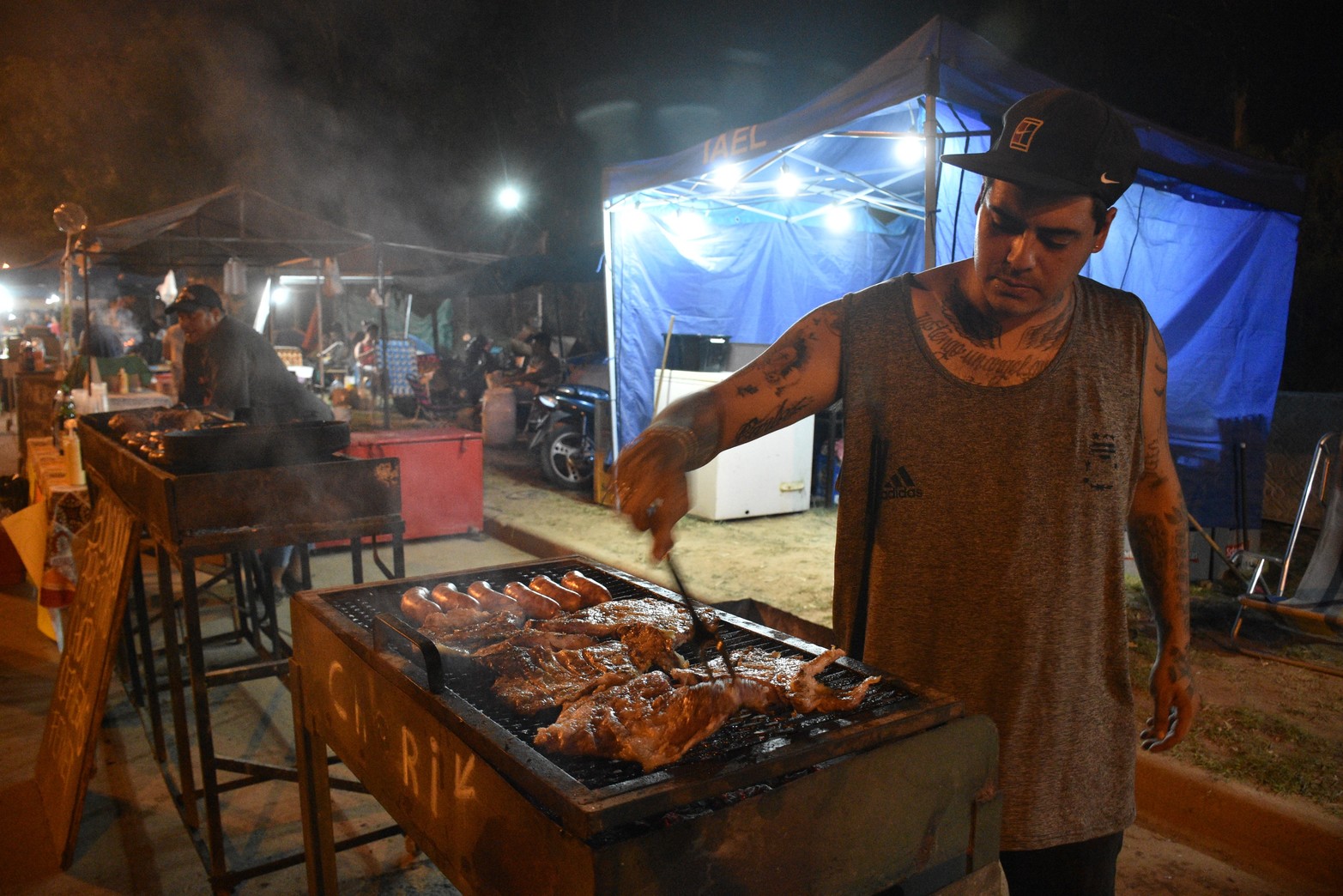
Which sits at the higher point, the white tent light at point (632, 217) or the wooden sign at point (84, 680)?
the white tent light at point (632, 217)

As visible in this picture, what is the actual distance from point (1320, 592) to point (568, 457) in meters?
7.83

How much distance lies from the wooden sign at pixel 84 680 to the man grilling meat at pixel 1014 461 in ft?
9.13

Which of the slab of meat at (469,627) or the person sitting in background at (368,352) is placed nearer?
the slab of meat at (469,627)

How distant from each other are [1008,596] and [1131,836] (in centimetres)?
266

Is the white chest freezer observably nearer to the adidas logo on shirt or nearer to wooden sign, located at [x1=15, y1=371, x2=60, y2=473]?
the adidas logo on shirt

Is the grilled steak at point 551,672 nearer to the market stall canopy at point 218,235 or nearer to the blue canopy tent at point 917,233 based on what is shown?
the blue canopy tent at point 917,233

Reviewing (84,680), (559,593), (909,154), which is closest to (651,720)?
(559,593)

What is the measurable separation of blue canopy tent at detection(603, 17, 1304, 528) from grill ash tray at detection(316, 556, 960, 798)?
3.53 metres

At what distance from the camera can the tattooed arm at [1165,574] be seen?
76.7 inches

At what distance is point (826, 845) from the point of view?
1.33 meters

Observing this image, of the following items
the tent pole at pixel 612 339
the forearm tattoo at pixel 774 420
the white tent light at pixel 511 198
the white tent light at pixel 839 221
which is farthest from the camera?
the white tent light at pixel 511 198

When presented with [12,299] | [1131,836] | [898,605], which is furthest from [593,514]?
[12,299]

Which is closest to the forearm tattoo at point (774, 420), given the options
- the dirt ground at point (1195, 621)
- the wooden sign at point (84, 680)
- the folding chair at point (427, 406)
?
the dirt ground at point (1195, 621)

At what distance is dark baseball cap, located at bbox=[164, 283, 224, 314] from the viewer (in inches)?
232
